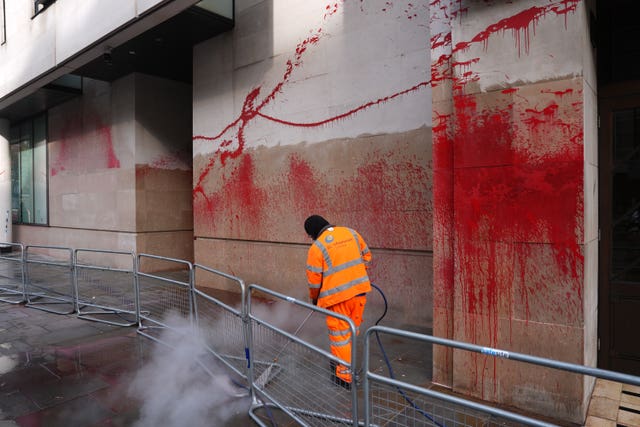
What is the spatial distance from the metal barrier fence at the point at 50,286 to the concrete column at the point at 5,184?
6.36m

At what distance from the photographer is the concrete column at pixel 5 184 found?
16.3 m

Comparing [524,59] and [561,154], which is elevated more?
[524,59]

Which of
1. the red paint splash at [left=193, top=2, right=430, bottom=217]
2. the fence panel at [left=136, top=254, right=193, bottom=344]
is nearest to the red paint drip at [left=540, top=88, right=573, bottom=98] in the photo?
the red paint splash at [left=193, top=2, right=430, bottom=217]

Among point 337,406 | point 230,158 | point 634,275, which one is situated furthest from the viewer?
point 230,158

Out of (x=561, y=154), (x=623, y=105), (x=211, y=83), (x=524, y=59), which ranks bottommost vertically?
(x=561, y=154)

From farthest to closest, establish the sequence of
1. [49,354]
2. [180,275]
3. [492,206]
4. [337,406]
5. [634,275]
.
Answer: [180,275] < [49,354] < [634,275] < [492,206] < [337,406]

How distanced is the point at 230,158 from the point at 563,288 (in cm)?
679

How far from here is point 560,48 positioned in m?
3.53

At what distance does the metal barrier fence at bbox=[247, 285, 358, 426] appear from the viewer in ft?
11.1

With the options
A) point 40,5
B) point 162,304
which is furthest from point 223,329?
point 40,5

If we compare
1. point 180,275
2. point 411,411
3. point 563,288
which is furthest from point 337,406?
point 180,275

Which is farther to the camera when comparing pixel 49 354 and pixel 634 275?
pixel 49 354

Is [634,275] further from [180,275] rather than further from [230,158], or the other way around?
[180,275]

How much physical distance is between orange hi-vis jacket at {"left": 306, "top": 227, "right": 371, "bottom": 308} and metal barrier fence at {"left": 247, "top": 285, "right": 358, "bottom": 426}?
548 mm
